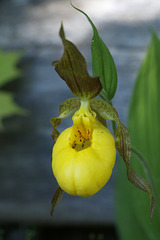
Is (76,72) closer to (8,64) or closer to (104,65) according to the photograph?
(104,65)

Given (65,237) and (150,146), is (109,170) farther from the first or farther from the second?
(65,237)

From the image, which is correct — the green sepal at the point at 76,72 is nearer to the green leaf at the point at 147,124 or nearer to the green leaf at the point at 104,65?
the green leaf at the point at 104,65

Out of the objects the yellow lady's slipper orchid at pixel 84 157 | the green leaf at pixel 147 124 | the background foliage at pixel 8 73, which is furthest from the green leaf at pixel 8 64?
the yellow lady's slipper orchid at pixel 84 157

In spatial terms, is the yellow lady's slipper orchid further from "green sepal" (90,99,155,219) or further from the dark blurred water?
the dark blurred water

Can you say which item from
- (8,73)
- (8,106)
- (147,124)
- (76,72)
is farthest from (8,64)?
(76,72)

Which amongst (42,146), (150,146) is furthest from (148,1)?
(42,146)

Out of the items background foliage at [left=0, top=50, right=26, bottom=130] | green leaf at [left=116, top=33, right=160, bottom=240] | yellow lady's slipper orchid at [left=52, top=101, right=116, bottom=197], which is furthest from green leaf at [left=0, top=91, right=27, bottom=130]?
yellow lady's slipper orchid at [left=52, top=101, right=116, bottom=197]
